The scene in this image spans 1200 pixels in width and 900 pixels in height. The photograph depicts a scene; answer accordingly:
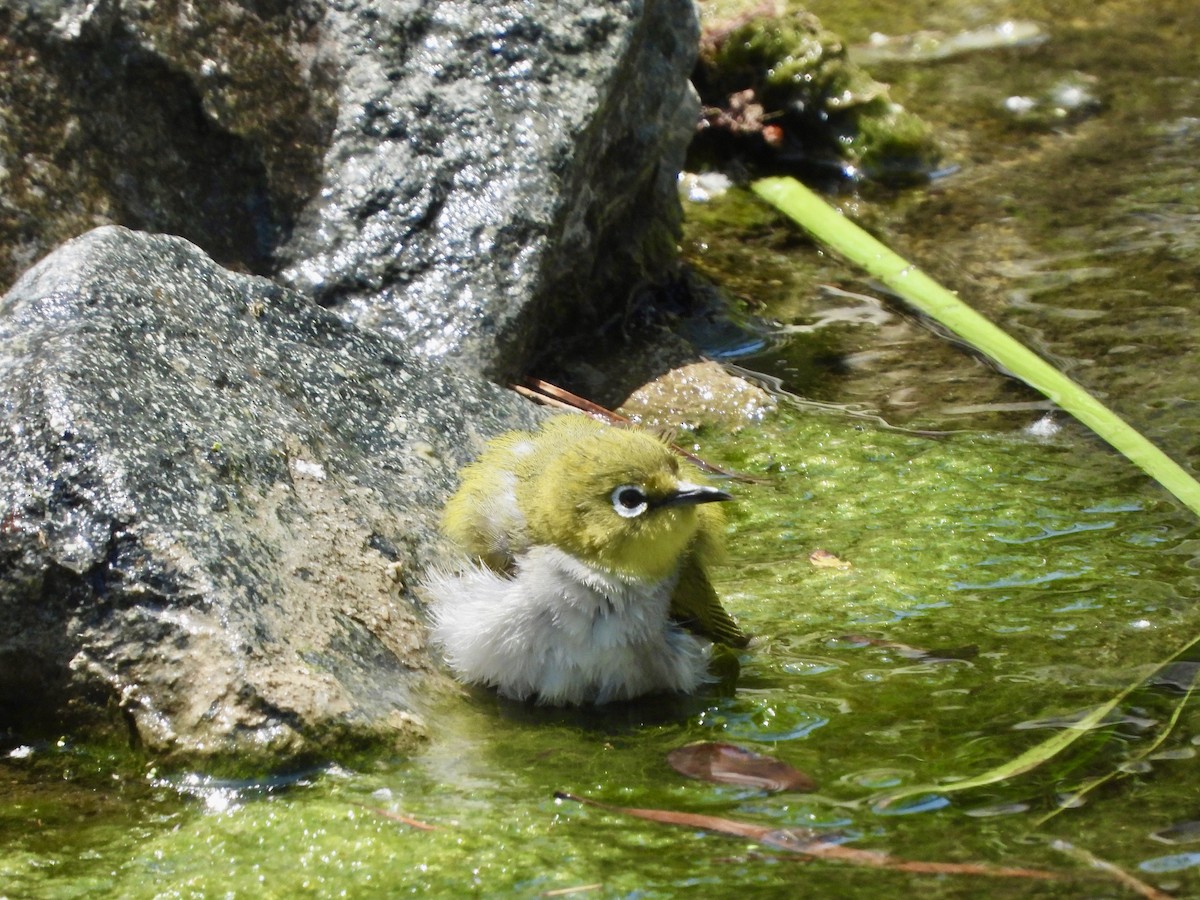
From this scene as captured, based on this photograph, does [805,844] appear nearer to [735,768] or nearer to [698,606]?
[735,768]

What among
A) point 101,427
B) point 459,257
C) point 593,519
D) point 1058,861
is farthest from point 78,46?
point 1058,861

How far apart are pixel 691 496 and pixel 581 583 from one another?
1.23 ft

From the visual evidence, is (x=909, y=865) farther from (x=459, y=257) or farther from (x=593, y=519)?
(x=459, y=257)

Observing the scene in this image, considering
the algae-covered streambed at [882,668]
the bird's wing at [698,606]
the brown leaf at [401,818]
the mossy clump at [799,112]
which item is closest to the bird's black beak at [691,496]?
the bird's wing at [698,606]

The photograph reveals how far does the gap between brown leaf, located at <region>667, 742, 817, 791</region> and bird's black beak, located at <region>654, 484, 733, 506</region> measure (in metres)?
0.65

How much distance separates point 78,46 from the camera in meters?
5.98

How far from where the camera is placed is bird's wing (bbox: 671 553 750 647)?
4.36 metres

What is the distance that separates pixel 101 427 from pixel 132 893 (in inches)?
48.6

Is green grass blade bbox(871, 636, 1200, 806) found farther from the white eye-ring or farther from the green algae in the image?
the white eye-ring

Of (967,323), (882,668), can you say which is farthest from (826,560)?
(967,323)

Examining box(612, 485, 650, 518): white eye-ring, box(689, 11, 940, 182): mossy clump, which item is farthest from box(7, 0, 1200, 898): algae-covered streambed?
box(689, 11, 940, 182): mossy clump

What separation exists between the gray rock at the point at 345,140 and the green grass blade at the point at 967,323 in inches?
65.9

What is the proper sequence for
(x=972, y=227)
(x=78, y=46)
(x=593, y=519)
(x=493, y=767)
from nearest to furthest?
1. (x=493, y=767)
2. (x=593, y=519)
3. (x=78, y=46)
4. (x=972, y=227)

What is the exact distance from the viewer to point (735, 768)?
371cm
